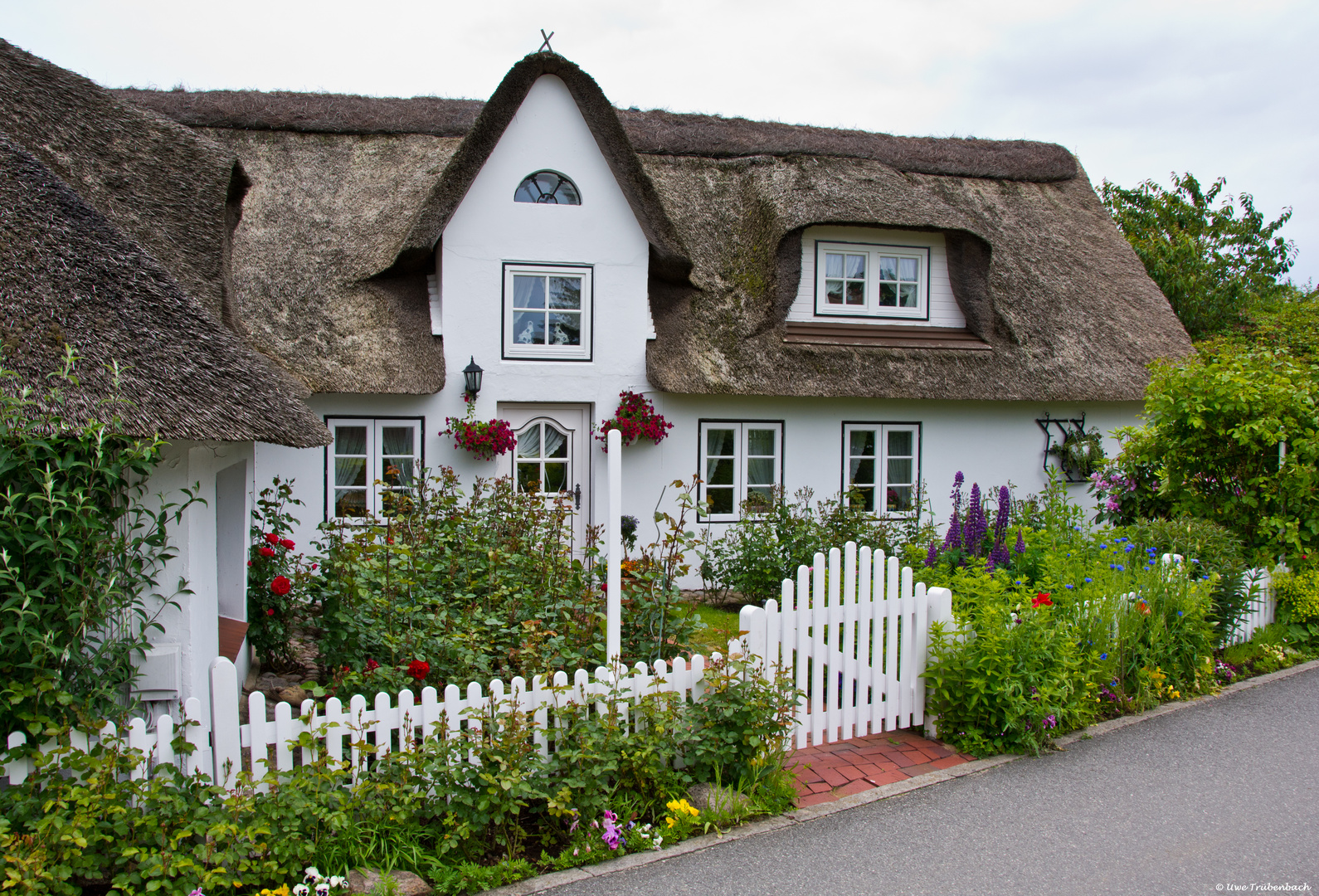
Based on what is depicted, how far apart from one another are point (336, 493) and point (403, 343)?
66.2 inches

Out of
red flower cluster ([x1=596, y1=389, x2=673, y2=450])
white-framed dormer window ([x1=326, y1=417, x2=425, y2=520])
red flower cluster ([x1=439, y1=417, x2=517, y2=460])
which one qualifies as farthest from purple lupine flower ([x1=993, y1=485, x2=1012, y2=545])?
white-framed dormer window ([x1=326, y1=417, x2=425, y2=520])

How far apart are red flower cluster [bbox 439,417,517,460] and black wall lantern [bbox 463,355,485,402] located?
0.28 metres

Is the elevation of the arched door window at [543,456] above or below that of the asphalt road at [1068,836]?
above

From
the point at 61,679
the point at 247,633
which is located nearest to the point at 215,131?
the point at 247,633

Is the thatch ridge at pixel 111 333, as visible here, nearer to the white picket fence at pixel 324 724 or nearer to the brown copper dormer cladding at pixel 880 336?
the white picket fence at pixel 324 724

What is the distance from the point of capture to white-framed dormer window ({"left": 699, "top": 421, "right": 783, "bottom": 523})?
9992mm

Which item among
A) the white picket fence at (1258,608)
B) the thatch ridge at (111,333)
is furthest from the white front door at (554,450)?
the white picket fence at (1258,608)

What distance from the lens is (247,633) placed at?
5.92m

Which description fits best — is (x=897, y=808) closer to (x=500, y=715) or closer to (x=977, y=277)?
(x=500, y=715)

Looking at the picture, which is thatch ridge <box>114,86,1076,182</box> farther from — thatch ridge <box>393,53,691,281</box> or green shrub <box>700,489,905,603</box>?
green shrub <box>700,489,905,603</box>

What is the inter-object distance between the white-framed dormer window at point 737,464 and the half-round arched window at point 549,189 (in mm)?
2868

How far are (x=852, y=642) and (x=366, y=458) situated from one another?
19.1 ft

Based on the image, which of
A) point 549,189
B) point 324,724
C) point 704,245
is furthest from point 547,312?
point 324,724

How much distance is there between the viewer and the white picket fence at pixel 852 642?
4801 millimetres
